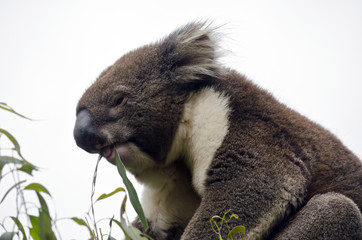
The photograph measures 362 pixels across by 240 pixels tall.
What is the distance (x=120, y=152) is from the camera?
3230 mm

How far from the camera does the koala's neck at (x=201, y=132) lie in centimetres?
309

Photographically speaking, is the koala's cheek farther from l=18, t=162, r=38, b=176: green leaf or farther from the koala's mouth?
l=18, t=162, r=38, b=176: green leaf

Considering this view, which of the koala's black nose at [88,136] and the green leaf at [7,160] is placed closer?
the green leaf at [7,160]

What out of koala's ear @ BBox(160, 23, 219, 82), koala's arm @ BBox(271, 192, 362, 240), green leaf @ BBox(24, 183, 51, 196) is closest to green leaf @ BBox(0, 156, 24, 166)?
green leaf @ BBox(24, 183, 51, 196)

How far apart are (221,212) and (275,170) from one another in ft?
1.54

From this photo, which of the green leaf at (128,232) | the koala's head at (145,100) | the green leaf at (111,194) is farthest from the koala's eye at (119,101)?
the green leaf at (128,232)

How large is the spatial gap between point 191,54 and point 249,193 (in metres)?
1.32

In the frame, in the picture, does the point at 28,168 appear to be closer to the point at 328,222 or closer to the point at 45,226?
the point at 45,226

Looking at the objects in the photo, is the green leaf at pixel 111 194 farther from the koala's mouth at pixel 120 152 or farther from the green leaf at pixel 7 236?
the koala's mouth at pixel 120 152

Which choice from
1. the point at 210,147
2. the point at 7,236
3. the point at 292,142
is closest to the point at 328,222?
the point at 292,142

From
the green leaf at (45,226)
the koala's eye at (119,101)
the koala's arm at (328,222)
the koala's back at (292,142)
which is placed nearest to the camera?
the green leaf at (45,226)

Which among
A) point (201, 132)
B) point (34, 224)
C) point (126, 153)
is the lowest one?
point (34, 224)

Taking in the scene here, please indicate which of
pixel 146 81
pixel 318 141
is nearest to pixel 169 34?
pixel 146 81

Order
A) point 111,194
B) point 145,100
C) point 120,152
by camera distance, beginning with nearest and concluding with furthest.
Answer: point 111,194
point 120,152
point 145,100
